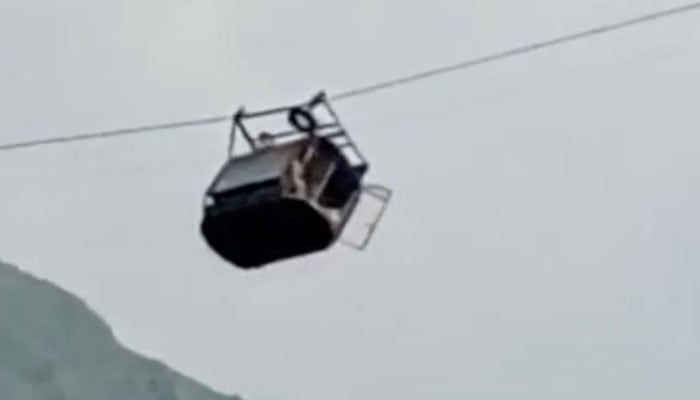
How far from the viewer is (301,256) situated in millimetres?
20250

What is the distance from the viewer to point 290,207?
65.8 feet

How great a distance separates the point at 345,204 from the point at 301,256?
0.66 metres

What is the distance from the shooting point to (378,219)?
814 inches

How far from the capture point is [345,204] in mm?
20594

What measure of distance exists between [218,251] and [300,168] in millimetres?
989

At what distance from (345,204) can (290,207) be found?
27.3 inches

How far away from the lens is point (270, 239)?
20.2 meters

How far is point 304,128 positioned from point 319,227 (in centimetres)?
82

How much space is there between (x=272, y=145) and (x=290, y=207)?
781mm

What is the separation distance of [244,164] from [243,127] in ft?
1.16

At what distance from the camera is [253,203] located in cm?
2017

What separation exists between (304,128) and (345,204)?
2.98ft

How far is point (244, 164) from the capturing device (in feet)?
67.1

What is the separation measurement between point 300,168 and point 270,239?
63 centimetres
